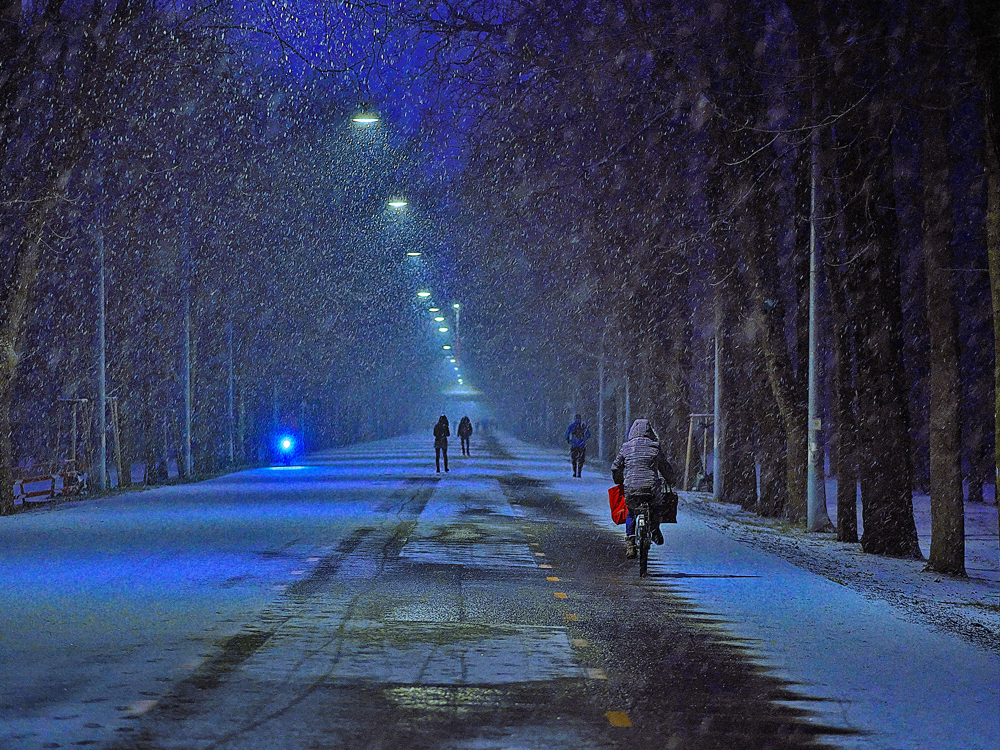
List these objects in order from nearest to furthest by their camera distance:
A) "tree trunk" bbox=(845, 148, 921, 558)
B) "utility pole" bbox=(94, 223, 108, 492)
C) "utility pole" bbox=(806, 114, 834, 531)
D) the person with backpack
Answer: "tree trunk" bbox=(845, 148, 921, 558) < "utility pole" bbox=(806, 114, 834, 531) < "utility pole" bbox=(94, 223, 108, 492) < the person with backpack

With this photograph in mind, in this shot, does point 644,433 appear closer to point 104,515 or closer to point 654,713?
point 654,713

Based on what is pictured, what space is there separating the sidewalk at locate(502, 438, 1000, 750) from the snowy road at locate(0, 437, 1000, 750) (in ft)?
0.13

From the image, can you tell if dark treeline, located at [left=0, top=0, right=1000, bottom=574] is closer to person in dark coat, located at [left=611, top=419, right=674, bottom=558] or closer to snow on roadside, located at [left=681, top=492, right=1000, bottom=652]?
snow on roadside, located at [left=681, top=492, right=1000, bottom=652]

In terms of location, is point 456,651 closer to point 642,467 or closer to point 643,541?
point 643,541

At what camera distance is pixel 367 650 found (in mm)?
11102

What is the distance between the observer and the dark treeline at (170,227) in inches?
1171

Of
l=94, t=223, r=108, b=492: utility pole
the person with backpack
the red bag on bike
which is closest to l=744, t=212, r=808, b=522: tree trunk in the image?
the red bag on bike

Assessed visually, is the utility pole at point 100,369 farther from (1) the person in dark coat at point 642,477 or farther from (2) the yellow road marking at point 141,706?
(2) the yellow road marking at point 141,706

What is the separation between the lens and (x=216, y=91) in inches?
1673

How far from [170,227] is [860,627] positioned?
3338 centimetres

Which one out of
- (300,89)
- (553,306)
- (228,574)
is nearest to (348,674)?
(228,574)

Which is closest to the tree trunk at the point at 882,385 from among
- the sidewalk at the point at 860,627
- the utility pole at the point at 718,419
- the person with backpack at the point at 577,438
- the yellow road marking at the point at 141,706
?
the sidewalk at the point at 860,627

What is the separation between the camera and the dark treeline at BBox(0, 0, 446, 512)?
97.6 ft

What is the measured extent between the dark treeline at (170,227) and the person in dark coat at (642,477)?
9.45 meters
